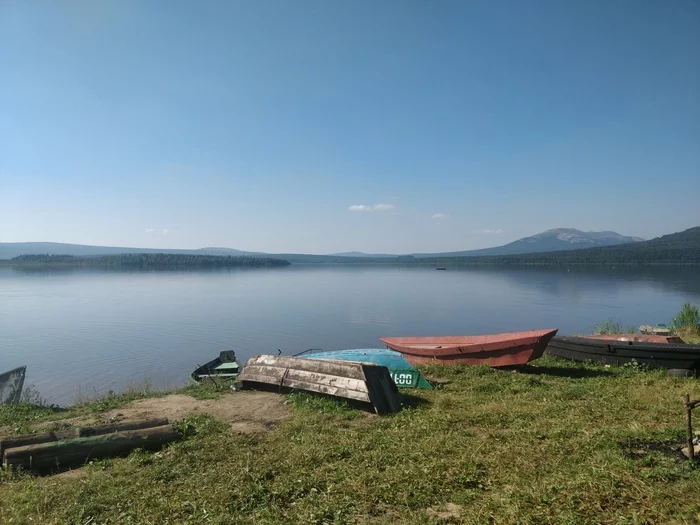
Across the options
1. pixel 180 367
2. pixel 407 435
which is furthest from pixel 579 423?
pixel 180 367

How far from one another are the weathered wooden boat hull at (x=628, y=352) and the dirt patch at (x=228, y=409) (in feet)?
32.6

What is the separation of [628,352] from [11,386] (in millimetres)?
19394

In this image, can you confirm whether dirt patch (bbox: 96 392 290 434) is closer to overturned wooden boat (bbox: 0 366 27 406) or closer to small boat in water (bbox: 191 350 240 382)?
small boat in water (bbox: 191 350 240 382)

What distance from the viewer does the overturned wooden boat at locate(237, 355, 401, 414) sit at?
9406mm

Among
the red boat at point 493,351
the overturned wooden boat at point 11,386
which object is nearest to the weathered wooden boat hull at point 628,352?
the red boat at point 493,351

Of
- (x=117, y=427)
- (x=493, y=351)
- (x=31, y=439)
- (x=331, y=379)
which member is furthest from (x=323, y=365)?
(x=493, y=351)

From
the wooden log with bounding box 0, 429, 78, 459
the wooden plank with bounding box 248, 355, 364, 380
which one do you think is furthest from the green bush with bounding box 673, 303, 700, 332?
the wooden log with bounding box 0, 429, 78, 459

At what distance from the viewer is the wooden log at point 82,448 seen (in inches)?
261

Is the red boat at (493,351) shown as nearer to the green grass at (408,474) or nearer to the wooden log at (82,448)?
the green grass at (408,474)

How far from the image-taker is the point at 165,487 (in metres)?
5.84

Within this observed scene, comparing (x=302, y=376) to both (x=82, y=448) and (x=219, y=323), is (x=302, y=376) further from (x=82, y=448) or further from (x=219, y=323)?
(x=219, y=323)

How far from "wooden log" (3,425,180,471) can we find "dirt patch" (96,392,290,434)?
1419 millimetres

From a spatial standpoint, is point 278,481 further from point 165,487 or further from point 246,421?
point 246,421

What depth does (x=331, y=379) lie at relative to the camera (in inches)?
397
